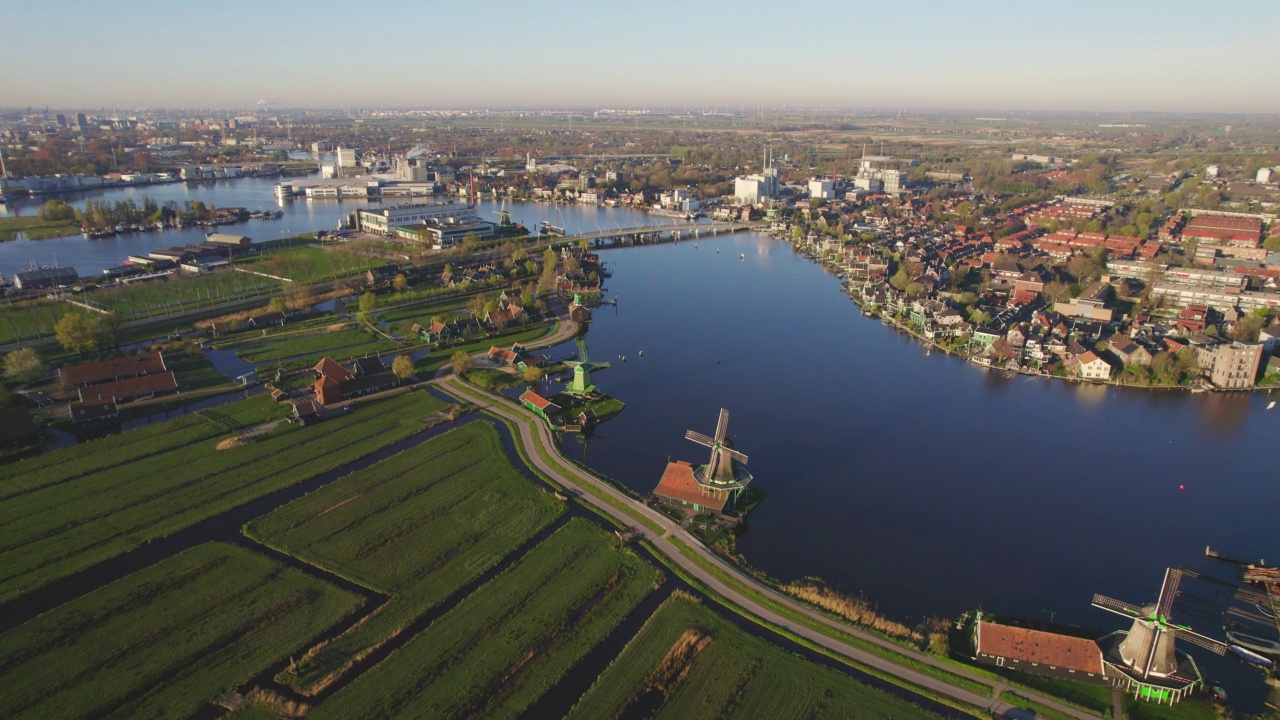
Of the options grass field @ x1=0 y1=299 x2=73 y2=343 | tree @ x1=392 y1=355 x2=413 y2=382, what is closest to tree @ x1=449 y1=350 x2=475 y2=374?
tree @ x1=392 y1=355 x2=413 y2=382

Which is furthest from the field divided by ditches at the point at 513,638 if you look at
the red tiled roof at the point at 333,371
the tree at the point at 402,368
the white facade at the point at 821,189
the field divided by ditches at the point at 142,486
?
the white facade at the point at 821,189

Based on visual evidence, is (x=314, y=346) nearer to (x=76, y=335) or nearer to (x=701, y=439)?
(x=76, y=335)

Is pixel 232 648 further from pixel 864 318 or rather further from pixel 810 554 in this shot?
pixel 864 318

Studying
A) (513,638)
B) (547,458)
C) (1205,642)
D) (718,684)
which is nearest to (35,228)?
(547,458)

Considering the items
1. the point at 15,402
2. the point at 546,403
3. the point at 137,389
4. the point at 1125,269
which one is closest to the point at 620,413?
the point at 546,403

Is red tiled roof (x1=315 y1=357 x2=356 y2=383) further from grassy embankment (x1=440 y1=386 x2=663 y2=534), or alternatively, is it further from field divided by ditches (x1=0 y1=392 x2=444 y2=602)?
grassy embankment (x1=440 y1=386 x2=663 y2=534)

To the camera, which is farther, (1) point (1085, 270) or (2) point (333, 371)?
(1) point (1085, 270)
